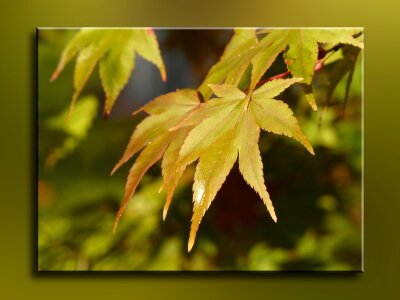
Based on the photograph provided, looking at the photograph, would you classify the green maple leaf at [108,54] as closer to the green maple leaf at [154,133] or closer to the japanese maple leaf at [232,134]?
the green maple leaf at [154,133]

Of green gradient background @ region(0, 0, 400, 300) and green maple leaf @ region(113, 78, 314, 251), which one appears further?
green gradient background @ region(0, 0, 400, 300)

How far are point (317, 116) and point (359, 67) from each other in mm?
Result: 153

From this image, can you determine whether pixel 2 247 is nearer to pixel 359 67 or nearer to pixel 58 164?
pixel 58 164

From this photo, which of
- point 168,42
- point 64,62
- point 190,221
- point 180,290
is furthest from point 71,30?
point 180,290

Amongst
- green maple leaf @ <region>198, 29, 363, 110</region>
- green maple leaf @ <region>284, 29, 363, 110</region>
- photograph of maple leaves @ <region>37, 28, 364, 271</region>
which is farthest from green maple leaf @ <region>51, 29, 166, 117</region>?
green maple leaf @ <region>284, 29, 363, 110</region>

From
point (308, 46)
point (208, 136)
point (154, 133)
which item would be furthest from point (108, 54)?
point (308, 46)

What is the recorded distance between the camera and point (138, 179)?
1489 mm

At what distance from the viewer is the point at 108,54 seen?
1503 millimetres

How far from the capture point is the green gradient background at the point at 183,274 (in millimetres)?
1518

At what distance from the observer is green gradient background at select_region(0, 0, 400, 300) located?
1.52 meters

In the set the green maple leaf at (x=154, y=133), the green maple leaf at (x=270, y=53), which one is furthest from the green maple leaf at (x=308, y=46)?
the green maple leaf at (x=154, y=133)

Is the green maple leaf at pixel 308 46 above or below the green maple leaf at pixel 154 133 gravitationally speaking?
above

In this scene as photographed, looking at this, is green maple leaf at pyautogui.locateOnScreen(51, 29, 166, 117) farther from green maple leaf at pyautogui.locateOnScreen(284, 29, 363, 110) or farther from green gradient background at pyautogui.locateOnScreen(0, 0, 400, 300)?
green maple leaf at pyautogui.locateOnScreen(284, 29, 363, 110)

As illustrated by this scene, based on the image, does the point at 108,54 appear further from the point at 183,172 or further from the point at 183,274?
the point at 183,274
